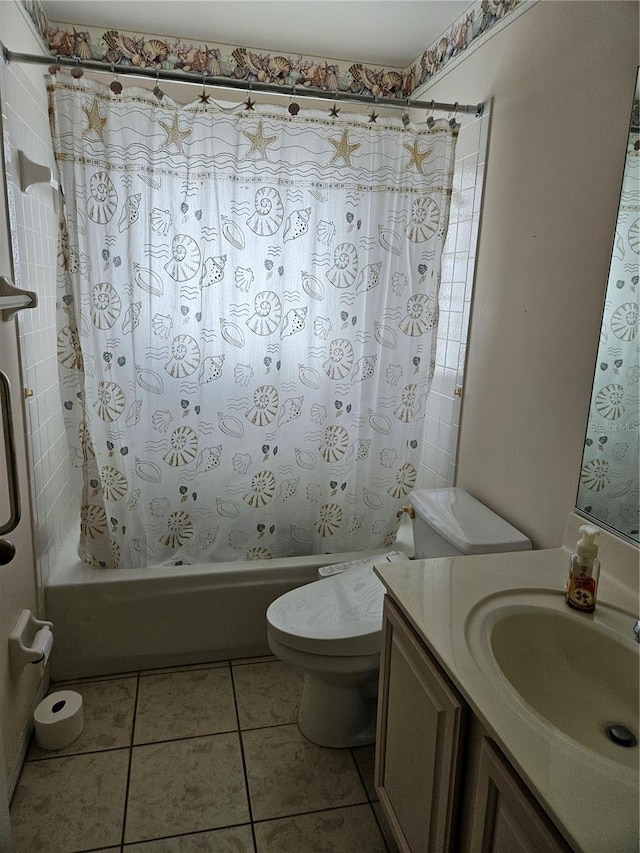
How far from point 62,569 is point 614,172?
7.27ft

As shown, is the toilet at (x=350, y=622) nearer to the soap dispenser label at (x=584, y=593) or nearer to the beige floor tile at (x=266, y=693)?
the beige floor tile at (x=266, y=693)

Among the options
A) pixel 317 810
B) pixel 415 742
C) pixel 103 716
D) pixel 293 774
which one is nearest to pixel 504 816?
pixel 415 742

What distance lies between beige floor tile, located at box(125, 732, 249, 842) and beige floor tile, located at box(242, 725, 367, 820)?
5 centimetres

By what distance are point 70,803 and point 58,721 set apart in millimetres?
256

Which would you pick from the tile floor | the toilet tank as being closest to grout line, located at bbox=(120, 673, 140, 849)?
the tile floor

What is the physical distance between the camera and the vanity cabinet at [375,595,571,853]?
895 mm

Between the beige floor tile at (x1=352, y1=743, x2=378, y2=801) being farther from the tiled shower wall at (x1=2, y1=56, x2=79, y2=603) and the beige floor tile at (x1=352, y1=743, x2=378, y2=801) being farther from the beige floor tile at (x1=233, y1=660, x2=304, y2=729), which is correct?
the tiled shower wall at (x1=2, y1=56, x2=79, y2=603)

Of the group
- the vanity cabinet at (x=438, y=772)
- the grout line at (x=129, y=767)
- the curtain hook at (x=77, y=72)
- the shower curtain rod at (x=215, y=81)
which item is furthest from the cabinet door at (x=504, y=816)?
the curtain hook at (x=77, y=72)

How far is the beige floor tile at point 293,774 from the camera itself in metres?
1.69

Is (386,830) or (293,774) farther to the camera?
(293,774)

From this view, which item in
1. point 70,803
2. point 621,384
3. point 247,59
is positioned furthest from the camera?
point 247,59

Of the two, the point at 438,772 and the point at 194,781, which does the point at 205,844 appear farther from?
the point at 438,772

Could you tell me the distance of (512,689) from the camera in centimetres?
100

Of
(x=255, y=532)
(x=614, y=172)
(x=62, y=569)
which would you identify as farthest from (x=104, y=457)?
(x=614, y=172)
